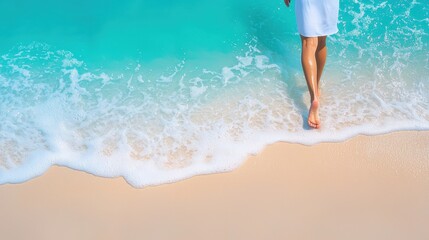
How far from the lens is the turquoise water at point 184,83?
3.29 metres

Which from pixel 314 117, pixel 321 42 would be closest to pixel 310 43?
pixel 321 42

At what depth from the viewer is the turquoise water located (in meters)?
3.29

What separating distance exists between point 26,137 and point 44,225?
0.93m

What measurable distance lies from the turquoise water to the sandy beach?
0.40 feet

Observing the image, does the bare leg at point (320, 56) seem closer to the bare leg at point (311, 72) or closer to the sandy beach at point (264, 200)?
the bare leg at point (311, 72)

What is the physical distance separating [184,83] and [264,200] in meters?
1.49

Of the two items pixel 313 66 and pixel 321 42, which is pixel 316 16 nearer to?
pixel 321 42

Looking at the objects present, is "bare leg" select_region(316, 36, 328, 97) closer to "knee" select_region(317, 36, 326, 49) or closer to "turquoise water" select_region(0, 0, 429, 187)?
"knee" select_region(317, 36, 326, 49)

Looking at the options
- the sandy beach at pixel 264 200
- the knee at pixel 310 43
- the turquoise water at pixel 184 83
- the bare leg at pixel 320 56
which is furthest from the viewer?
the bare leg at pixel 320 56

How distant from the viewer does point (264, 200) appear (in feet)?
9.30

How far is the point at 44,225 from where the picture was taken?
2.83 meters

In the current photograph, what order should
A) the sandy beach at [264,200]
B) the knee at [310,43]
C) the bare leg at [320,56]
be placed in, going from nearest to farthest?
the sandy beach at [264,200] < the knee at [310,43] < the bare leg at [320,56]

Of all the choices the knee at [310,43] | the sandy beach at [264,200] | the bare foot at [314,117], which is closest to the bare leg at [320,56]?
the knee at [310,43]

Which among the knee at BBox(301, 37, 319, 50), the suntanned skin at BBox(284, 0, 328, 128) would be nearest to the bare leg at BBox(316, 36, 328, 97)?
the suntanned skin at BBox(284, 0, 328, 128)
